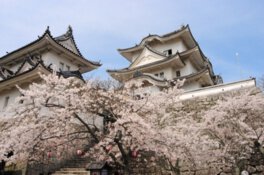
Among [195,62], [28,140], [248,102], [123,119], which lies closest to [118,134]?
[123,119]

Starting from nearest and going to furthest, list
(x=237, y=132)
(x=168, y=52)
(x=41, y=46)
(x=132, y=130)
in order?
(x=132, y=130) < (x=237, y=132) < (x=41, y=46) < (x=168, y=52)

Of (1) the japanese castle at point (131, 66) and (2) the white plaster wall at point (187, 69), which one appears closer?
(1) the japanese castle at point (131, 66)

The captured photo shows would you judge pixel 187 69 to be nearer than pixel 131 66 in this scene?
Yes

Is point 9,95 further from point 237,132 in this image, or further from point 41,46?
point 237,132

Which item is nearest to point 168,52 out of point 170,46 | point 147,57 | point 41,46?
point 170,46

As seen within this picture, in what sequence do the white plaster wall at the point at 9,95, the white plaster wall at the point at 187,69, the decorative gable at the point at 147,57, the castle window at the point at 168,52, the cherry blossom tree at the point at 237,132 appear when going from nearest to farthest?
the cherry blossom tree at the point at 237,132 < the white plaster wall at the point at 9,95 < the white plaster wall at the point at 187,69 < the decorative gable at the point at 147,57 < the castle window at the point at 168,52

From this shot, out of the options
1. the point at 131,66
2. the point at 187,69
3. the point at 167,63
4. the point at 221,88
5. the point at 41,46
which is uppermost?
the point at 131,66

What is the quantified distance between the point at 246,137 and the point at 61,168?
887cm

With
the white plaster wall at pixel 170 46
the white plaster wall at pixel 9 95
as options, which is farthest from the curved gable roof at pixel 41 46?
the white plaster wall at pixel 170 46

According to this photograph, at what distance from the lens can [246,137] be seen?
8602 mm

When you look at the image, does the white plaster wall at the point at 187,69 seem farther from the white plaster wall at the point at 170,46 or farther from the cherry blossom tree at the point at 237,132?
the cherry blossom tree at the point at 237,132

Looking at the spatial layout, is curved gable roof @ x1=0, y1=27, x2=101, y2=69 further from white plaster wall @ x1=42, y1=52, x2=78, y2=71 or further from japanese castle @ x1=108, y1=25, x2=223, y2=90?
japanese castle @ x1=108, y1=25, x2=223, y2=90

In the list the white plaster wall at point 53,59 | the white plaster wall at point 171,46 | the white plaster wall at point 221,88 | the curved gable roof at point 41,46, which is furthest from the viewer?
the white plaster wall at point 171,46

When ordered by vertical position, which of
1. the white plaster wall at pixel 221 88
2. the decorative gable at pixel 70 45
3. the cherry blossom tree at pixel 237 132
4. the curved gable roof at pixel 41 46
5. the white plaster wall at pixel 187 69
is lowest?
the cherry blossom tree at pixel 237 132
